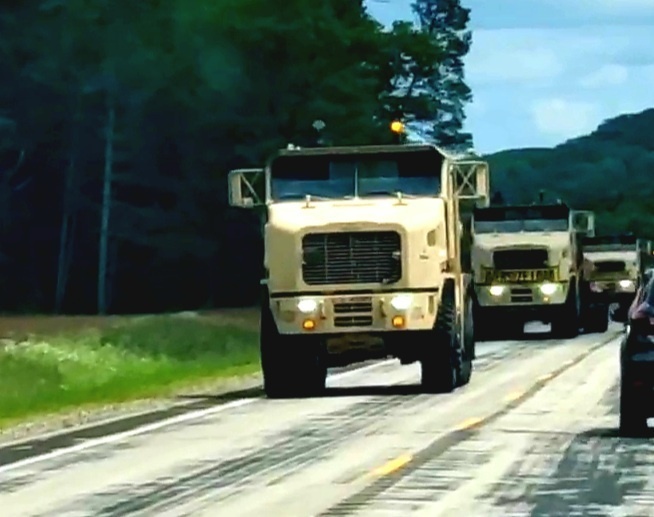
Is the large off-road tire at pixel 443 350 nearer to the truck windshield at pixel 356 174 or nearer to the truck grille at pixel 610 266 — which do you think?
the truck windshield at pixel 356 174

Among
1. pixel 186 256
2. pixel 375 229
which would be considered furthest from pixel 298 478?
pixel 186 256

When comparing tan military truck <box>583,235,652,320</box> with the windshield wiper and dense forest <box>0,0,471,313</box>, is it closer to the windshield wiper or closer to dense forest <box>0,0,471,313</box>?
dense forest <box>0,0,471,313</box>

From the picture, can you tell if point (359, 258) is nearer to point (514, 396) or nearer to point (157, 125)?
point (514, 396)

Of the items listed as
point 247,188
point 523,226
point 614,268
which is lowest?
point 614,268

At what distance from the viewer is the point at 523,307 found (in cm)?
5150

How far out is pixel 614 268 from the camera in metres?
60.3

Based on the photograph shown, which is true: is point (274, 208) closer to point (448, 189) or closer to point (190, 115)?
point (448, 189)

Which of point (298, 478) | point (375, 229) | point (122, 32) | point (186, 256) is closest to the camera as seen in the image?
point (298, 478)

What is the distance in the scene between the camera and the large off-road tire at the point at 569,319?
52.1 m

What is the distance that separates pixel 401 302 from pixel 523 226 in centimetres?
2316

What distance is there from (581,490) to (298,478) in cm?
240

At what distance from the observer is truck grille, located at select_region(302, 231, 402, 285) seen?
94.2 ft

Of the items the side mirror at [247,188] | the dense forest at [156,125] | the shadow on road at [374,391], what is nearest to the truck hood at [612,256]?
the dense forest at [156,125]

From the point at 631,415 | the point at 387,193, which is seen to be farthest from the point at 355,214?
the point at 631,415
